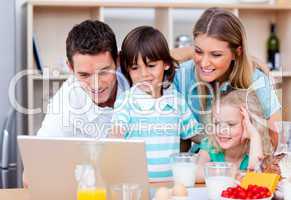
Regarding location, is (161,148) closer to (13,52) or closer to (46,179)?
(46,179)

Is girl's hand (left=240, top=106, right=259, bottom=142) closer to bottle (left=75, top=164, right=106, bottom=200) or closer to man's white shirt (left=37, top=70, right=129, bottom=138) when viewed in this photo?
man's white shirt (left=37, top=70, right=129, bottom=138)

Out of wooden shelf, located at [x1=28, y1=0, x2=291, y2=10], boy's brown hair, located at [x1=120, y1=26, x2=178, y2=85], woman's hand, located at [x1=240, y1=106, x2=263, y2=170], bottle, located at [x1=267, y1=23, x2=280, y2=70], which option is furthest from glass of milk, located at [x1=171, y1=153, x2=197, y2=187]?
bottle, located at [x1=267, y1=23, x2=280, y2=70]

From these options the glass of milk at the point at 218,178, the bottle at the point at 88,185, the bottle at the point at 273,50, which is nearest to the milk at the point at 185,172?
the glass of milk at the point at 218,178

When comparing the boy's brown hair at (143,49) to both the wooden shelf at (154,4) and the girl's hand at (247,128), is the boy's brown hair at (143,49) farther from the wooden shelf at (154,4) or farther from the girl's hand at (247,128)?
the wooden shelf at (154,4)

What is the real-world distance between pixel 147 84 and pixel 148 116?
0.13 m

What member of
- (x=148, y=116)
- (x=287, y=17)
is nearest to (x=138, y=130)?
(x=148, y=116)

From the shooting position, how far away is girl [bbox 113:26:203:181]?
2.28 metres

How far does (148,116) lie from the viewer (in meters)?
2.34

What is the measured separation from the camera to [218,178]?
171 cm

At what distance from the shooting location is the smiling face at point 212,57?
2406mm

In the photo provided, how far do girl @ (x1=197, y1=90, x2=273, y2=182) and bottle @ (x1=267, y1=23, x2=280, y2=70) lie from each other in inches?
69.7

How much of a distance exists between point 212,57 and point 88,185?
1.05 m

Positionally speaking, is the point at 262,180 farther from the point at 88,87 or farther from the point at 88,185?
the point at 88,87

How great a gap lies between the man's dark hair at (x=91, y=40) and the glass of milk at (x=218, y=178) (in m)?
0.79
